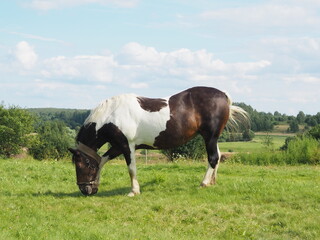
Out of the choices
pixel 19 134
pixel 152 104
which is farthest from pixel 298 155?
pixel 19 134

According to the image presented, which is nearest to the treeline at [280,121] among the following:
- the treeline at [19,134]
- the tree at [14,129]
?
the treeline at [19,134]

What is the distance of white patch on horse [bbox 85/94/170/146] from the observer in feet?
35.5

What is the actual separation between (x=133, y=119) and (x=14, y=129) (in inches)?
1851

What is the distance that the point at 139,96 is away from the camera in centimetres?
1141

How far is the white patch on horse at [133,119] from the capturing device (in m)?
Result: 10.8

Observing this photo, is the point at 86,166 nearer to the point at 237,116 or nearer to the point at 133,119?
the point at 133,119

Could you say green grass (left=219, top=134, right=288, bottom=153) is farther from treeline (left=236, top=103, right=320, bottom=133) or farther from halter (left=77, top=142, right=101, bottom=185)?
halter (left=77, top=142, right=101, bottom=185)

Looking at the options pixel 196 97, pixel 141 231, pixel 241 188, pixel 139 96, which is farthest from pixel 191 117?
pixel 141 231

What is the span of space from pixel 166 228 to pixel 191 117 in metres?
3.56

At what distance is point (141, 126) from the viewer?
35.9 ft

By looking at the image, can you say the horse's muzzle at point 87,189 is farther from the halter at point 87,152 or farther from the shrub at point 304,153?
the shrub at point 304,153

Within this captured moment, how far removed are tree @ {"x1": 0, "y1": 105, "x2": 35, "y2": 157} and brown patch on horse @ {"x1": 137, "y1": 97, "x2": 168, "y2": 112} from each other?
45.3m

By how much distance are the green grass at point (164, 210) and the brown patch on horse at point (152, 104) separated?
2.21 m

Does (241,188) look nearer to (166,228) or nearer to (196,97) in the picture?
(196,97)
